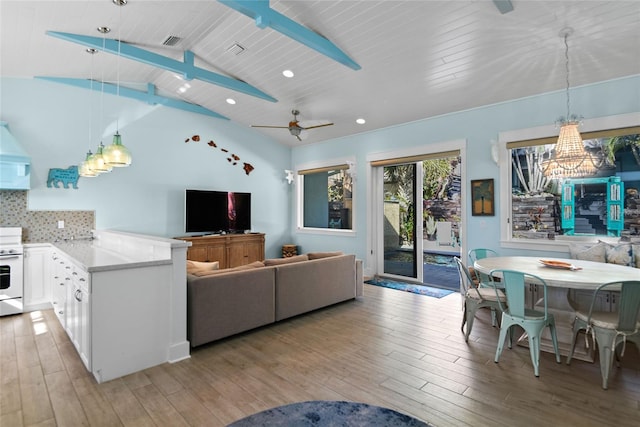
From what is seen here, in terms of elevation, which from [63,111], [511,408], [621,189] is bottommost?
[511,408]

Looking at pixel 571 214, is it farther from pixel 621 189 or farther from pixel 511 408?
pixel 511 408

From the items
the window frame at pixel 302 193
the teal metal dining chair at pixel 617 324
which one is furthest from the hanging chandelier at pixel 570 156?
the window frame at pixel 302 193

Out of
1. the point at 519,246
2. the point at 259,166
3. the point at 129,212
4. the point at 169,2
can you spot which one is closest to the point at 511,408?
the point at 519,246

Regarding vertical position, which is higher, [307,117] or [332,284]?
[307,117]

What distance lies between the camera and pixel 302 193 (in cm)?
802

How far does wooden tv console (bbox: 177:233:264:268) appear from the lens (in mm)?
5957

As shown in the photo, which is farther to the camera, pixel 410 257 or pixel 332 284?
pixel 410 257

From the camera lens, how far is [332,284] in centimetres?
443

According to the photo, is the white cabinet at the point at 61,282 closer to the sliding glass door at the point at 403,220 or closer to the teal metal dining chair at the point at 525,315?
the teal metal dining chair at the point at 525,315

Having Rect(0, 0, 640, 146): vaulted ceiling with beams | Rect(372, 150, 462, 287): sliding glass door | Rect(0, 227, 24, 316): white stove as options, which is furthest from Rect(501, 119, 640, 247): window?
Rect(0, 227, 24, 316): white stove

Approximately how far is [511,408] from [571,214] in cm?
322

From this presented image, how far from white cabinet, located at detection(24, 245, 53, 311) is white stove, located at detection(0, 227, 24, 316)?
3.3 inches

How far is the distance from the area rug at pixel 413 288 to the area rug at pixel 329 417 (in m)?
3.79

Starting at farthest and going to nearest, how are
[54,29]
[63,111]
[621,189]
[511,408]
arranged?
[63,111] → [621,189] → [54,29] → [511,408]
